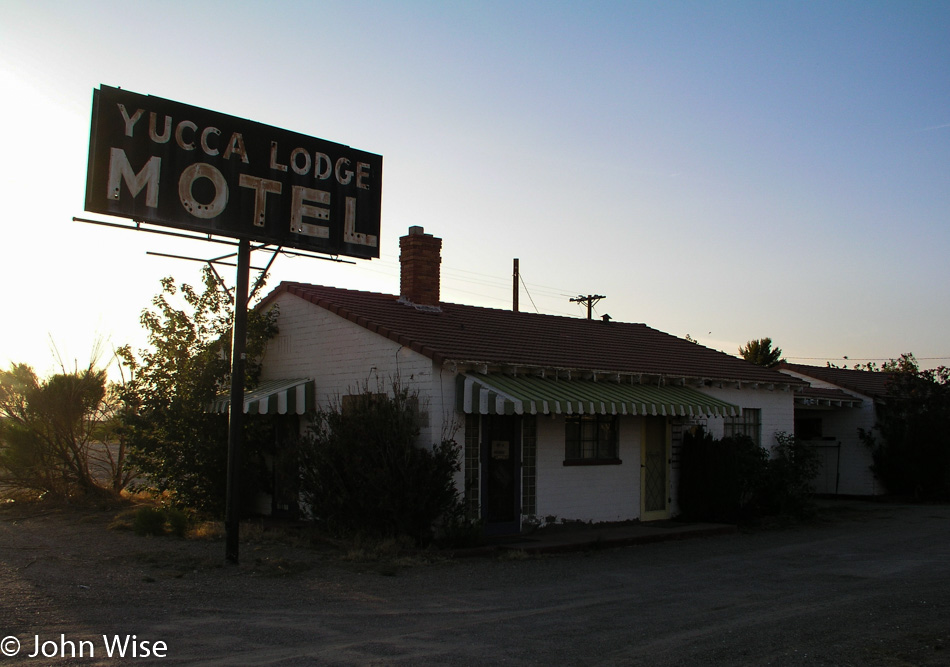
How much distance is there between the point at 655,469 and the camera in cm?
1591

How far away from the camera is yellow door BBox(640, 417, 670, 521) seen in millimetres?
15570

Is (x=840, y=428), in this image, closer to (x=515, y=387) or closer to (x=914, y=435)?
(x=914, y=435)

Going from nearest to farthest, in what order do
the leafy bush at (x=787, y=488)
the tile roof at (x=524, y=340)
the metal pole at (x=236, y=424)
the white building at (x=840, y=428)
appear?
1. the metal pole at (x=236, y=424)
2. the tile roof at (x=524, y=340)
3. the leafy bush at (x=787, y=488)
4. the white building at (x=840, y=428)

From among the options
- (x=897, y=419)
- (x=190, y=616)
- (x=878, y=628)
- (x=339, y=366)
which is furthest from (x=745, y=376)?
(x=190, y=616)

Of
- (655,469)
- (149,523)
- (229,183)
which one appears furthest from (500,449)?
(229,183)

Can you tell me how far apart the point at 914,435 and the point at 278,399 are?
52.0 ft

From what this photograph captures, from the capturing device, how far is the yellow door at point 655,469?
1557 cm

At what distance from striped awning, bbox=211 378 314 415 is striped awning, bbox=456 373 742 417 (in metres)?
3.31

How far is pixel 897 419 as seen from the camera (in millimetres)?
21250

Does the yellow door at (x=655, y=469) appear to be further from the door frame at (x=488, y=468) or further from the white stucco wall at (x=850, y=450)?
the white stucco wall at (x=850, y=450)

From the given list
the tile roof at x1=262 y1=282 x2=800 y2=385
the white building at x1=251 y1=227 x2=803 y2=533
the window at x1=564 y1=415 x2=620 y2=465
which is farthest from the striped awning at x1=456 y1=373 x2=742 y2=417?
the window at x1=564 y1=415 x2=620 y2=465

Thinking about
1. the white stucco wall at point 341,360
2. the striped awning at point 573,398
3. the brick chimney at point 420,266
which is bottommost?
the striped awning at point 573,398

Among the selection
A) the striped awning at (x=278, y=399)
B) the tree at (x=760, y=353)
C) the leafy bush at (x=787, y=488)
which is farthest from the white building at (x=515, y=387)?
the tree at (x=760, y=353)

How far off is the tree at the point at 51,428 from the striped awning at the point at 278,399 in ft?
11.4
